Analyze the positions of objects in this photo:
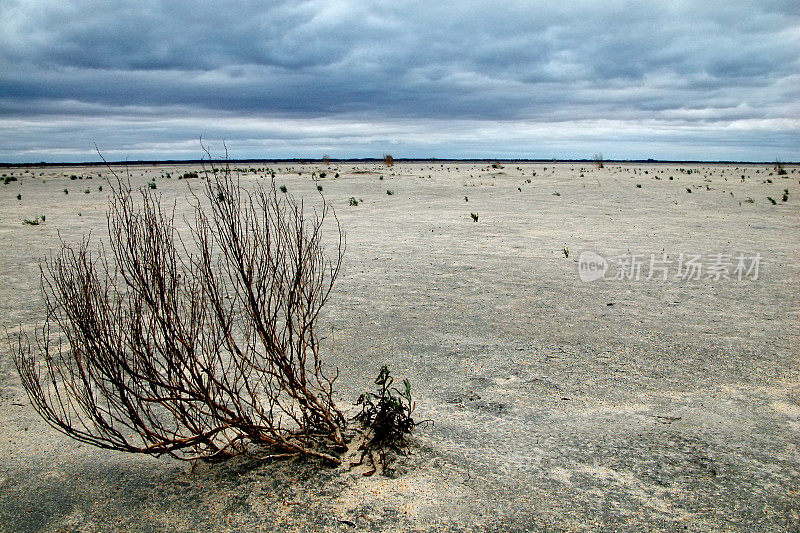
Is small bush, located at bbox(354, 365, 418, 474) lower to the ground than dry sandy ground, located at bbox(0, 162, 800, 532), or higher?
higher

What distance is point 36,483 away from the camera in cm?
385

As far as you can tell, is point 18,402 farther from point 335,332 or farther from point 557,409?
point 557,409

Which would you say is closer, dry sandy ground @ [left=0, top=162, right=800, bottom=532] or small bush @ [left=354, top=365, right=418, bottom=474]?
dry sandy ground @ [left=0, top=162, right=800, bottom=532]

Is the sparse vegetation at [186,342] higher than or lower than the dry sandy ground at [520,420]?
higher

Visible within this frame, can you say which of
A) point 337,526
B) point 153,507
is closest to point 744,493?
point 337,526

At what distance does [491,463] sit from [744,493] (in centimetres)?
150

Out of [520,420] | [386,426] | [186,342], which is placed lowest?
[520,420]

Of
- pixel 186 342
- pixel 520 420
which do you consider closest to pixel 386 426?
pixel 520 420

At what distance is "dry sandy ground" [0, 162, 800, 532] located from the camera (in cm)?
343

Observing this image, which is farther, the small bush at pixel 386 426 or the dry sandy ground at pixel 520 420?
the small bush at pixel 386 426

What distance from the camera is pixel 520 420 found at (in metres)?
4.54

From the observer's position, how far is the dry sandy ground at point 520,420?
3428mm

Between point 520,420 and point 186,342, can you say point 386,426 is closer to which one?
point 520,420

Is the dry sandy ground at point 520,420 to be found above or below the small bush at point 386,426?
below
